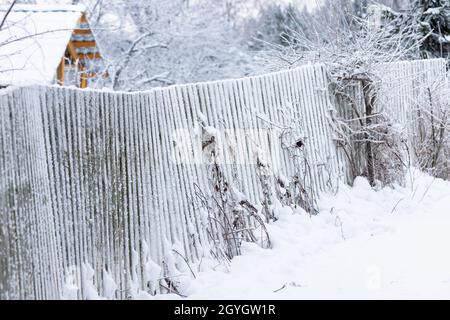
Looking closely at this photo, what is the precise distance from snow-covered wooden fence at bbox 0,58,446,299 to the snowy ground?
54 cm

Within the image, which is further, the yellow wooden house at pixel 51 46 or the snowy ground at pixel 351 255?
the yellow wooden house at pixel 51 46

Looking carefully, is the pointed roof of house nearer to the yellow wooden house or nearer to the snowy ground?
the yellow wooden house

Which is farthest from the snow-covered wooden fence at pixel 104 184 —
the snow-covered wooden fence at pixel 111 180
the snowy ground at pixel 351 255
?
the snowy ground at pixel 351 255

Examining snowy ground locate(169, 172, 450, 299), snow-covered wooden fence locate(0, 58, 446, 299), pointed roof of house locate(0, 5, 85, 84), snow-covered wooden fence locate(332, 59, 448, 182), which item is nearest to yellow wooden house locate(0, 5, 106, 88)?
pointed roof of house locate(0, 5, 85, 84)

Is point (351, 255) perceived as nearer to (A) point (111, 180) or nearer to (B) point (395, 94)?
(A) point (111, 180)

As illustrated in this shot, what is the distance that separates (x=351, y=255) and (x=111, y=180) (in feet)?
8.05

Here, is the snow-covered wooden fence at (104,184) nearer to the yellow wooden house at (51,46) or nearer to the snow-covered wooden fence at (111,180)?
the snow-covered wooden fence at (111,180)

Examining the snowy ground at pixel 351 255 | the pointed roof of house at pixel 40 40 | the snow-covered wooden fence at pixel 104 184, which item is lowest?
the snowy ground at pixel 351 255

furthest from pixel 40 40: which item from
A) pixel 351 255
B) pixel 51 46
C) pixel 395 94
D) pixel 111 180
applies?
pixel 351 255

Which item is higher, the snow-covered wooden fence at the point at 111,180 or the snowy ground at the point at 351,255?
the snow-covered wooden fence at the point at 111,180

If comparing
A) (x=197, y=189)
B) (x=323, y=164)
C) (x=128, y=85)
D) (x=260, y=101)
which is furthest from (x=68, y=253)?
(x=128, y=85)

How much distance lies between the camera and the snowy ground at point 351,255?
450cm

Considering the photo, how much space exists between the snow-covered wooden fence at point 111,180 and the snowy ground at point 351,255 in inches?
21.2

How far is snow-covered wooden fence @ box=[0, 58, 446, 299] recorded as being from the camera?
3.85m
